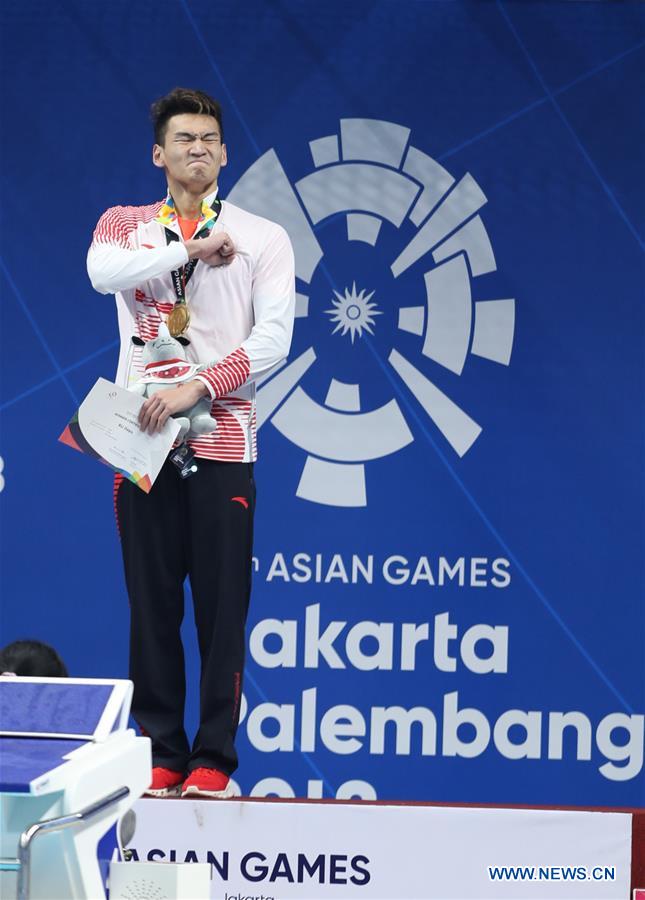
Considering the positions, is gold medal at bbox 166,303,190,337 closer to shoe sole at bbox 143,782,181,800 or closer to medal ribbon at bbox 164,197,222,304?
medal ribbon at bbox 164,197,222,304

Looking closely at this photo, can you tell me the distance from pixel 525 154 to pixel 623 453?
108cm

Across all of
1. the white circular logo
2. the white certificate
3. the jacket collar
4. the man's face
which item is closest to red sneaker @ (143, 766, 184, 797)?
the white certificate

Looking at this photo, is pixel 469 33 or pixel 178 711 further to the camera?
pixel 469 33

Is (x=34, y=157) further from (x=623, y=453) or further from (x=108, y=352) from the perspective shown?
(x=623, y=453)

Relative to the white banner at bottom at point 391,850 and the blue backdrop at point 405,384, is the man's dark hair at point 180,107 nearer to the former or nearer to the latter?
the blue backdrop at point 405,384

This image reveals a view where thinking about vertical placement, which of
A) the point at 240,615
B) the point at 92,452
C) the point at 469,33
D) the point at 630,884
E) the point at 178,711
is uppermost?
the point at 469,33

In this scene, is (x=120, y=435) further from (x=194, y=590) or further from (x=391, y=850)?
(x=391, y=850)

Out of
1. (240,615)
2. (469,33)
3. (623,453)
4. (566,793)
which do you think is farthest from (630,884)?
(469,33)

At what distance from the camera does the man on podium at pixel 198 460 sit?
118 inches

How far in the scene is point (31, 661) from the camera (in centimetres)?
298

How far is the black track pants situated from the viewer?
3014 mm

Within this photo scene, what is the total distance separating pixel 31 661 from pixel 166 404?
671 mm

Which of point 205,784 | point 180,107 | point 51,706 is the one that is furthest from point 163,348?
point 51,706

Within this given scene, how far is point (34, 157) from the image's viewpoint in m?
4.42
